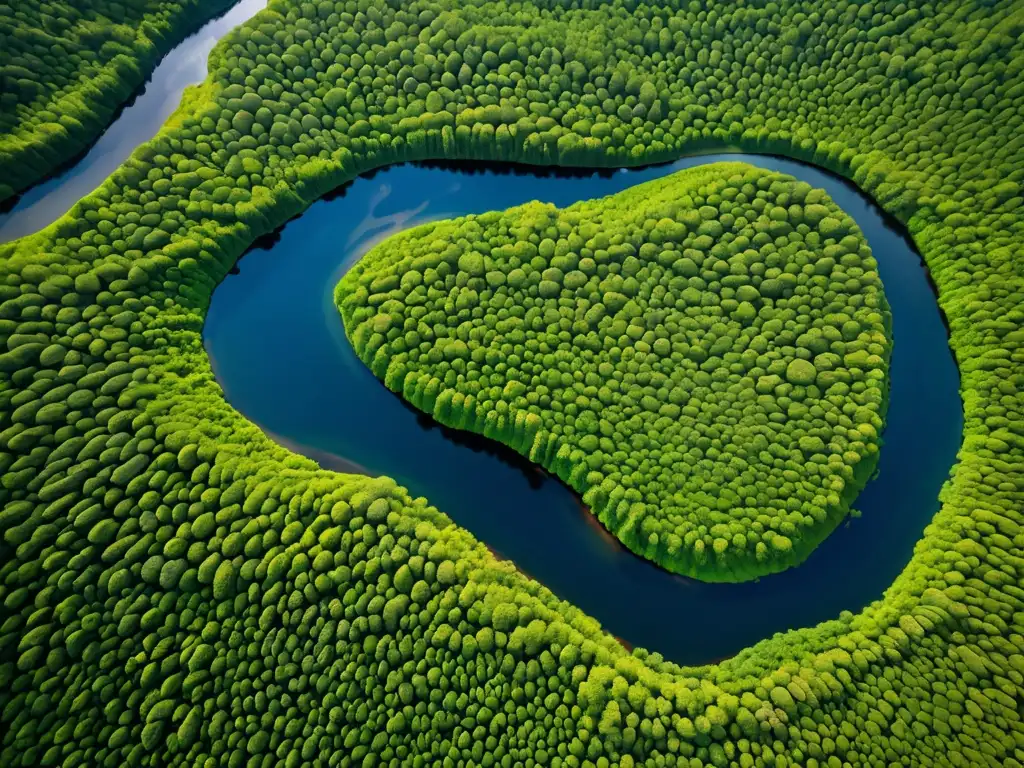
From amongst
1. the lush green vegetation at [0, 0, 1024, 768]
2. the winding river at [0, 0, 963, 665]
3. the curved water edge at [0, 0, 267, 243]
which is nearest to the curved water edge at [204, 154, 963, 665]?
the winding river at [0, 0, 963, 665]

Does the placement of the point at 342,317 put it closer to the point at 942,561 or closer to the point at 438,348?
the point at 438,348

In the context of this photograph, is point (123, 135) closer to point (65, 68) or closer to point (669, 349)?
point (65, 68)

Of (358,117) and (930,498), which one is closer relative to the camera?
(930,498)

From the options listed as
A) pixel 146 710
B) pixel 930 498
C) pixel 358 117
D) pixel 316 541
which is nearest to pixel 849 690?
pixel 930 498

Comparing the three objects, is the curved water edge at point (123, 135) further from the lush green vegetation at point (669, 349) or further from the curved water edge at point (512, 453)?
the lush green vegetation at point (669, 349)

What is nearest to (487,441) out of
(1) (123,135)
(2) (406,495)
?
(2) (406,495)

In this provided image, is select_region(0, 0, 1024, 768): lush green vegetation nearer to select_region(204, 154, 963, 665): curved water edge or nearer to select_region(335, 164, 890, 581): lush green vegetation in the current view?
select_region(204, 154, 963, 665): curved water edge

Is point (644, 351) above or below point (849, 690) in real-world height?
above

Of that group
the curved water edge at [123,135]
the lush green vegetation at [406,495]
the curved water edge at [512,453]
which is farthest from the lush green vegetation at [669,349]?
the curved water edge at [123,135]
